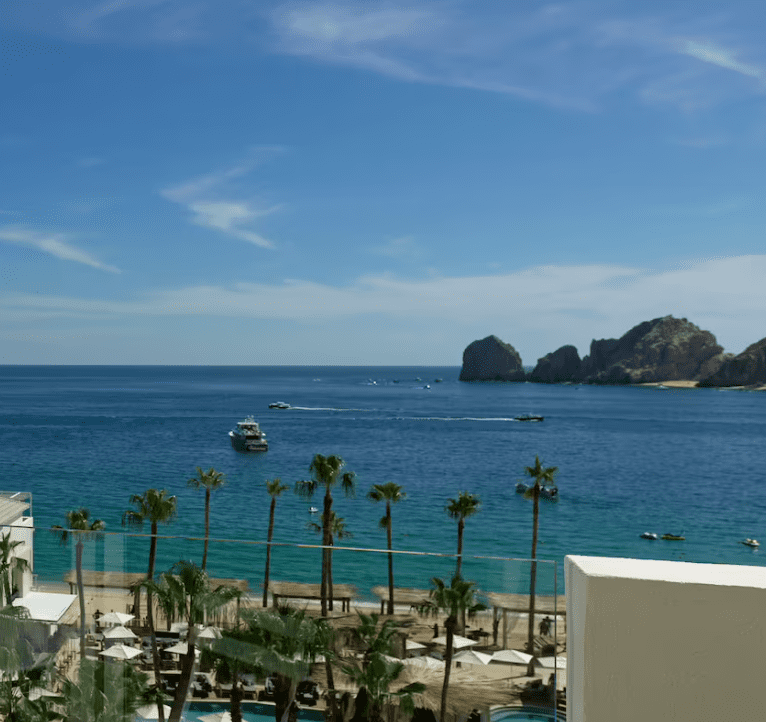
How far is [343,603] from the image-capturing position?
3.01 metres

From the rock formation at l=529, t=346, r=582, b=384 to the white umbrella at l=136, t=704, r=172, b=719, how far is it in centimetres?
15129

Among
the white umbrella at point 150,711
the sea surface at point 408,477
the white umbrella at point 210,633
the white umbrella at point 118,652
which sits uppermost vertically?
the white umbrella at point 210,633

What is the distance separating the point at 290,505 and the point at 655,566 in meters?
41.1

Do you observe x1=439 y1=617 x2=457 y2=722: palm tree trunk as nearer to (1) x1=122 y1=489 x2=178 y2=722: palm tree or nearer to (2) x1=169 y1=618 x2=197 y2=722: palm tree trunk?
(2) x1=169 y1=618 x2=197 y2=722: palm tree trunk

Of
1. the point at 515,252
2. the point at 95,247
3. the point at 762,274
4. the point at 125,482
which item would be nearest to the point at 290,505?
the point at 125,482

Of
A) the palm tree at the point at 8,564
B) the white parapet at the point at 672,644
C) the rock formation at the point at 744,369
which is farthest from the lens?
the rock formation at the point at 744,369

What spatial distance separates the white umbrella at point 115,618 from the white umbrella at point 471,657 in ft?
4.27

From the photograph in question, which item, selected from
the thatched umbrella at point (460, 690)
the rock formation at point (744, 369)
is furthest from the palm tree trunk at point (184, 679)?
the rock formation at point (744, 369)

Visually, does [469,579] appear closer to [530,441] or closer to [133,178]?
[530,441]

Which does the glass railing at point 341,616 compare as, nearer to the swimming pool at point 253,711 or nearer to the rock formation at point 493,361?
the swimming pool at point 253,711

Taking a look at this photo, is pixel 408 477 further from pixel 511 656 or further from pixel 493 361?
pixel 493 361

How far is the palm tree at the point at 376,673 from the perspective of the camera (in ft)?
9.68

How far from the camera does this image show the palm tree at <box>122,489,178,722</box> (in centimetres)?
302

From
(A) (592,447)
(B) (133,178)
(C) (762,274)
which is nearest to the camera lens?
(A) (592,447)
